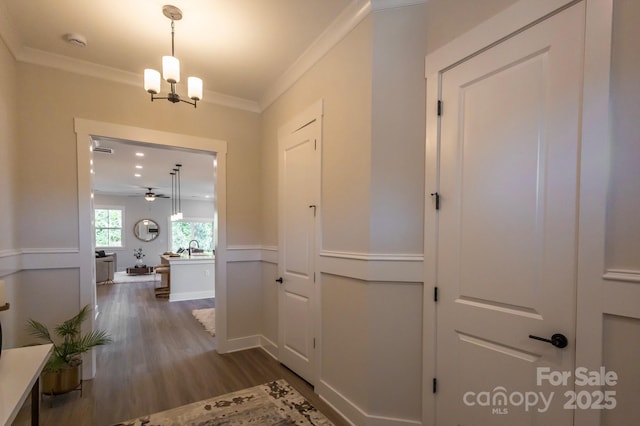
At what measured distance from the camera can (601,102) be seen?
3.99ft

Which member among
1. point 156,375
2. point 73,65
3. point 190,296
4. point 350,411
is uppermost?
point 73,65

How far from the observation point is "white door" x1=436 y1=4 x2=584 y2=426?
134 centimetres

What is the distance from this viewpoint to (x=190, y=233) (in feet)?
40.4

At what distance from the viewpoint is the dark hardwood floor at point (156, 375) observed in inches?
92.4

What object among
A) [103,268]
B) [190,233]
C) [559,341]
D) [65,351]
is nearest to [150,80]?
[65,351]

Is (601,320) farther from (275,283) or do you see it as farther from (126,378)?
(126,378)

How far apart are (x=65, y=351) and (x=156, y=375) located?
2.67 feet

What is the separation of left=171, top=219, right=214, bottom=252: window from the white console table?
11.2 m

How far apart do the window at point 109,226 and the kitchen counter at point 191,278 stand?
6133 millimetres

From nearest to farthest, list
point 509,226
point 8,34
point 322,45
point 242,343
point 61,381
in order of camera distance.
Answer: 1. point 509,226
2. point 8,34
3. point 61,381
4. point 322,45
5. point 242,343

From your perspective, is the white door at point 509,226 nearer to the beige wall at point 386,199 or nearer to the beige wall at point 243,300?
the beige wall at point 386,199

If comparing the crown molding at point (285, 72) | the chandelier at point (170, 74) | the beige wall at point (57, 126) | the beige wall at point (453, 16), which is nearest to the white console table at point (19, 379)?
the beige wall at point (57, 126)

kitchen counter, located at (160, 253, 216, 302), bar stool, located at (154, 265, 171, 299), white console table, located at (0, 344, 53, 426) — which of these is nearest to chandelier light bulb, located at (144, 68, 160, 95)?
white console table, located at (0, 344, 53, 426)

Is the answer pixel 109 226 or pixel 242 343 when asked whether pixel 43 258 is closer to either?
pixel 242 343
